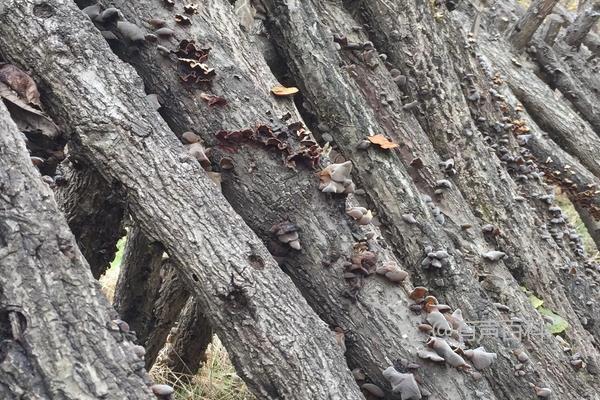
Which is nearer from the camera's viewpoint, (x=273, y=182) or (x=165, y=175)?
(x=165, y=175)

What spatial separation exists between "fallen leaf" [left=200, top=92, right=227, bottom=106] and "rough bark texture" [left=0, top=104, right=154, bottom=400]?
898mm

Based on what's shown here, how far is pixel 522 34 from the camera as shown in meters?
6.30

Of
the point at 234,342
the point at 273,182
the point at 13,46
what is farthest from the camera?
the point at 273,182

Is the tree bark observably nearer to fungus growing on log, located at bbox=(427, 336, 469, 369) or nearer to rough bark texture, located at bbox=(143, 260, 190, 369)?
rough bark texture, located at bbox=(143, 260, 190, 369)

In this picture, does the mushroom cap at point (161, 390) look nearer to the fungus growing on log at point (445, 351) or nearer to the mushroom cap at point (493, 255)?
the fungus growing on log at point (445, 351)

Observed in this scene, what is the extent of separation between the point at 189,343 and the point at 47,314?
10.0 ft

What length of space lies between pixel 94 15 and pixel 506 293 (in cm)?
234

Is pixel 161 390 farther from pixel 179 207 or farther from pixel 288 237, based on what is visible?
pixel 288 237

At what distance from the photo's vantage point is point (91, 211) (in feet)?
10.5

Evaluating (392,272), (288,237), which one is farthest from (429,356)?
(288,237)

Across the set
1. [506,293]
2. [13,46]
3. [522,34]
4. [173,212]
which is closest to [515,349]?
[506,293]

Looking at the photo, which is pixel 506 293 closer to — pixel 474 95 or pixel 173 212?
pixel 474 95

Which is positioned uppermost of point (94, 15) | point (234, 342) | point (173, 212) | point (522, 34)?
point (522, 34)

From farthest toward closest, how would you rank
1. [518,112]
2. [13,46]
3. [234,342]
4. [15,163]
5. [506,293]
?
[518,112]
[506,293]
[13,46]
[234,342]
[15,163]
